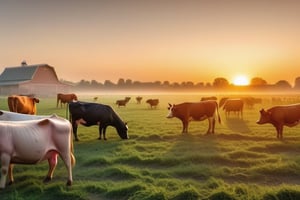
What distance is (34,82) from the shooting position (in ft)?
184

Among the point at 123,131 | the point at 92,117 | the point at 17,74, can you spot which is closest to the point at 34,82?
the point at 17,74

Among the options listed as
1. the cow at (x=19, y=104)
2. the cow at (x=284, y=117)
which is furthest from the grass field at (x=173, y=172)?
the cow at (x=19, y=104)

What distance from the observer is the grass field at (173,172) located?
683 cm

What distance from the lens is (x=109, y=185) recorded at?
742cm

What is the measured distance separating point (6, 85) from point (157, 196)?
5621 centimetres

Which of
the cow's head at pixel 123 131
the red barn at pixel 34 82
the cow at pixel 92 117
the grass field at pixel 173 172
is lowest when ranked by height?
the grass field at pixel 173 172

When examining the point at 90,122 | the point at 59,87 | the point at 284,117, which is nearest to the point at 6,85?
the point at 59,87

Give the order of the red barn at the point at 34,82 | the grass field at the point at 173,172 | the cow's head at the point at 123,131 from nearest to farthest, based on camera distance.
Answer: the grass field at the point at 173,172
the cow's head at the point at 123,131
the red barn at the point at 34,82

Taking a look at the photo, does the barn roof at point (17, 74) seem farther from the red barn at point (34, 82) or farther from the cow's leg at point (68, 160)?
the cow's leg at point (68, 160)

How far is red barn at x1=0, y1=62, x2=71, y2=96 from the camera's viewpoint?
54312mm

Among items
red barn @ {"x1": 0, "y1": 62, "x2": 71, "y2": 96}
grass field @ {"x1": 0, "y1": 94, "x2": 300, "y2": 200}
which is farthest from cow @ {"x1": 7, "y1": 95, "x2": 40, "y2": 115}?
red barn @ {"x1": 0, "y1": 62, "x2": 71, "y2": 96}

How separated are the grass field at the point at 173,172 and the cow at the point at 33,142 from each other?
68 cm

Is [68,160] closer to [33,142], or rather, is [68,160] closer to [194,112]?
[33,142]

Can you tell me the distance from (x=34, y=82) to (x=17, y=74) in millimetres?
8254
